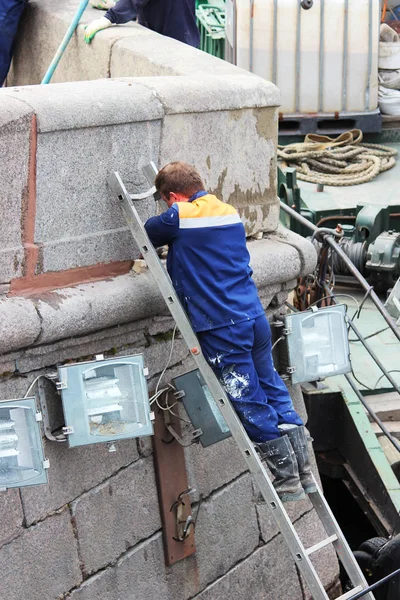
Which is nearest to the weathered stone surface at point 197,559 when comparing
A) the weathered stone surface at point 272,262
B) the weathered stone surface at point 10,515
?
the weathered stone surface at point 10,515

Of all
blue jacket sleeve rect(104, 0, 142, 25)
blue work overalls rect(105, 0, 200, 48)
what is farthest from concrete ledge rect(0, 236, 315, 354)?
blue work overalls rect(105, 0, 200, 48)

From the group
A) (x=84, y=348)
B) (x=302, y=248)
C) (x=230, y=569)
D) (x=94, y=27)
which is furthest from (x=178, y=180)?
(x=94, y=27)

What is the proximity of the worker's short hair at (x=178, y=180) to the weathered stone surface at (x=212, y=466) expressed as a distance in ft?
Answer: 4.19

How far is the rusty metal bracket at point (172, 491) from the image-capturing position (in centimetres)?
489

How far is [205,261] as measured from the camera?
174 inches

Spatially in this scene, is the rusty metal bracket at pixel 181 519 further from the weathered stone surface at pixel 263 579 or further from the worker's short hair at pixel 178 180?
the worker's short hair at pixel 178 180

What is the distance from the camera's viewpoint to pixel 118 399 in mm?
4426

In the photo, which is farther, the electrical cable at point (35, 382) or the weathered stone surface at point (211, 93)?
the weathered stone surface at point (211, 93)

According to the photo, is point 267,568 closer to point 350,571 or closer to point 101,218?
point 350,571

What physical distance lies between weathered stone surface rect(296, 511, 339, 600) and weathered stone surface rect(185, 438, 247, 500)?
1.93ft

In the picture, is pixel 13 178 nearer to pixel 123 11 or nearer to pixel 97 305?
pixel 97 305

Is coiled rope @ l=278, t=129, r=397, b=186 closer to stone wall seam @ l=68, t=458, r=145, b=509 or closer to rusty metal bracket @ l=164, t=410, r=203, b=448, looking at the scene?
rusty metal bracket @ l=164, t=410, r=203, b=448

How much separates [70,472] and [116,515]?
0.37 metres

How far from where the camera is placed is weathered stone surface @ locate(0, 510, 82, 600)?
4.38 m
